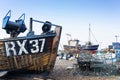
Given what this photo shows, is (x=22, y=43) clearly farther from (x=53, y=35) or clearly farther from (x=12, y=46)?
(x=53, y=35)

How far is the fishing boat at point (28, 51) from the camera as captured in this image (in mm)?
14594

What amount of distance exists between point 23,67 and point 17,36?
1.83 metres

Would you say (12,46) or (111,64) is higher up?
(12,46)

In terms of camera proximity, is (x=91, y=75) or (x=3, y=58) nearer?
(x=3, y=58)

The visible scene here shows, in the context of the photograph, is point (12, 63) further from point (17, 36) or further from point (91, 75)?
point (91, 75)

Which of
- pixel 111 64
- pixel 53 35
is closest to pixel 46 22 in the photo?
pixel 53 35

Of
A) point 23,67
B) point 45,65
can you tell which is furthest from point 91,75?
point 23,67

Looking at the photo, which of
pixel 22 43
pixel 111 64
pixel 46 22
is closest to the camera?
pixel 22 43

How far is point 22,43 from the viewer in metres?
14.6

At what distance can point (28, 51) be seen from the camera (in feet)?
48.2

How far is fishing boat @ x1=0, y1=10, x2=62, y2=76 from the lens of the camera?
14.6 meters

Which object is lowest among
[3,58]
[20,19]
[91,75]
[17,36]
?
[91,75]

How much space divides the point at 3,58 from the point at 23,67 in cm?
123

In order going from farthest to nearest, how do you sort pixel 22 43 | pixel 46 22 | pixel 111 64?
pixel 111 64, pixel 46 22, pixel 22 43
